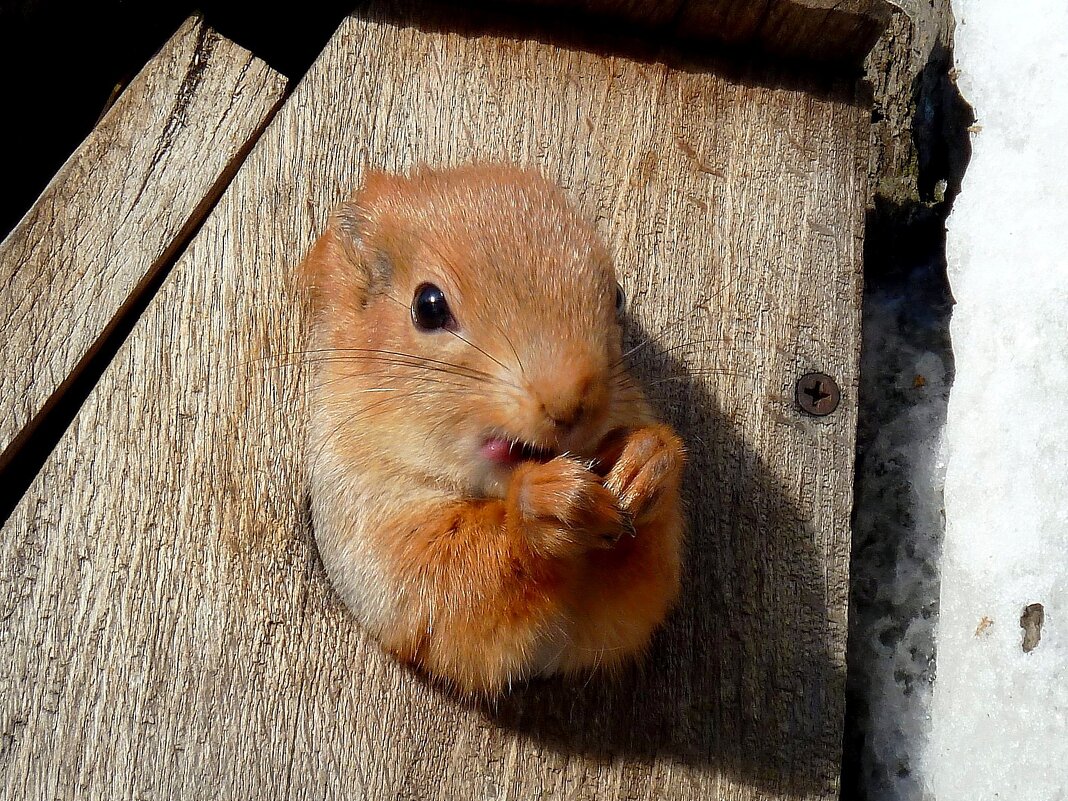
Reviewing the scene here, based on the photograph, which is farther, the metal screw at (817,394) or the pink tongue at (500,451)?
the metal screw at (817,394)

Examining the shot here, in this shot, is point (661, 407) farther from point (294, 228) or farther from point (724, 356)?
point (294, 228)

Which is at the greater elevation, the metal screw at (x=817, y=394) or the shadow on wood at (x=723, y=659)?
the metal screw at (x=817, y=394)

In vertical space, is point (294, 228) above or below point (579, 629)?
above

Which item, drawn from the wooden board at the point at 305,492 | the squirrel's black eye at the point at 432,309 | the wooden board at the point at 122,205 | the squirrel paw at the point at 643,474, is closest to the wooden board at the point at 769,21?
the wooden board at the point at 305,492

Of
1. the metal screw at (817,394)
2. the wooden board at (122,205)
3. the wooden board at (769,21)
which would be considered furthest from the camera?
the wooden board at (769,21)

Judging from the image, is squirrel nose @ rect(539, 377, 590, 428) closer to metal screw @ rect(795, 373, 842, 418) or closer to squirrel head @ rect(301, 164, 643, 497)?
squirrel head @ rect(301, 164, 643, 497)

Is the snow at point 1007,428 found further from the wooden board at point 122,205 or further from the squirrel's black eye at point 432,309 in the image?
the wooden board at point 122,205

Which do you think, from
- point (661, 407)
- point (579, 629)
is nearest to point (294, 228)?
point (661, 407)
